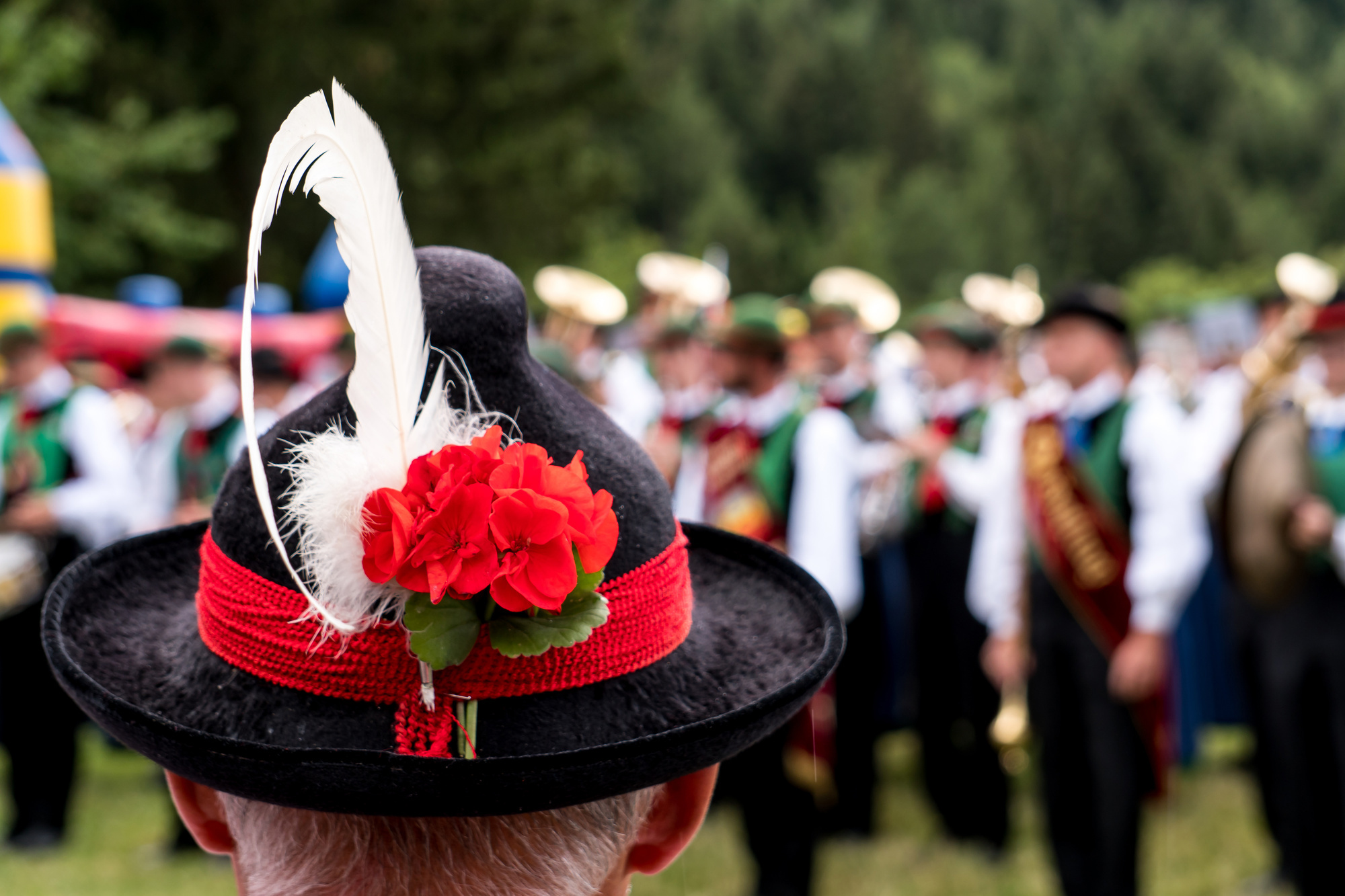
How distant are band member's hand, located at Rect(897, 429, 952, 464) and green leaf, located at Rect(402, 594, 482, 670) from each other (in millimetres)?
4769

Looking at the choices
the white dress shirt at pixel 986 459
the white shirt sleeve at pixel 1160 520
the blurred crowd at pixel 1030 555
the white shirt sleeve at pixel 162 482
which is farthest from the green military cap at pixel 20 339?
the white shirt sleeve at pixel 1160 520

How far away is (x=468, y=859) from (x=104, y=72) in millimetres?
17055

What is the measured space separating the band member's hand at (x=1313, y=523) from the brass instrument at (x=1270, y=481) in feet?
0.09

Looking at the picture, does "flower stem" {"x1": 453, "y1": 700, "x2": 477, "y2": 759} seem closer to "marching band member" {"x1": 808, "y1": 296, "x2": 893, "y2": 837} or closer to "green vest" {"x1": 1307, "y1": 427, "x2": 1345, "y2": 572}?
"green vest" {"x1": 1307, "y1": 427, "x2": 1345, "y2": 572}

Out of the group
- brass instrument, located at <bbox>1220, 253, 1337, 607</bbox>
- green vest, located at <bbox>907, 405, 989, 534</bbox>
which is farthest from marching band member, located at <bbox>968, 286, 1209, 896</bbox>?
green vest, located at <bbox>907, 405, 989, 534</bbox>

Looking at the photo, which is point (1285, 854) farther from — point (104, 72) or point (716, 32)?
point (716, 32)

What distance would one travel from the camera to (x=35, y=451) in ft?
17.7

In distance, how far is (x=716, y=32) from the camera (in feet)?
190

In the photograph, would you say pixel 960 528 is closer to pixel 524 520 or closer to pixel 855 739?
pixel 855 739

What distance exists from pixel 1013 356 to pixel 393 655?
4.76 metres

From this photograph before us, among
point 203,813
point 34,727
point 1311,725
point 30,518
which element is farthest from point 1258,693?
point 34,727

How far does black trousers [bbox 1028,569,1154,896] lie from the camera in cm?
411

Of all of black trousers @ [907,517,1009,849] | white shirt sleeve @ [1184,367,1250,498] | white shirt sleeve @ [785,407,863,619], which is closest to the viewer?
white shirt sleeve @ [785,407,863,619]

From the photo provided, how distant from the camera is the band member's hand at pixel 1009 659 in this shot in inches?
176
